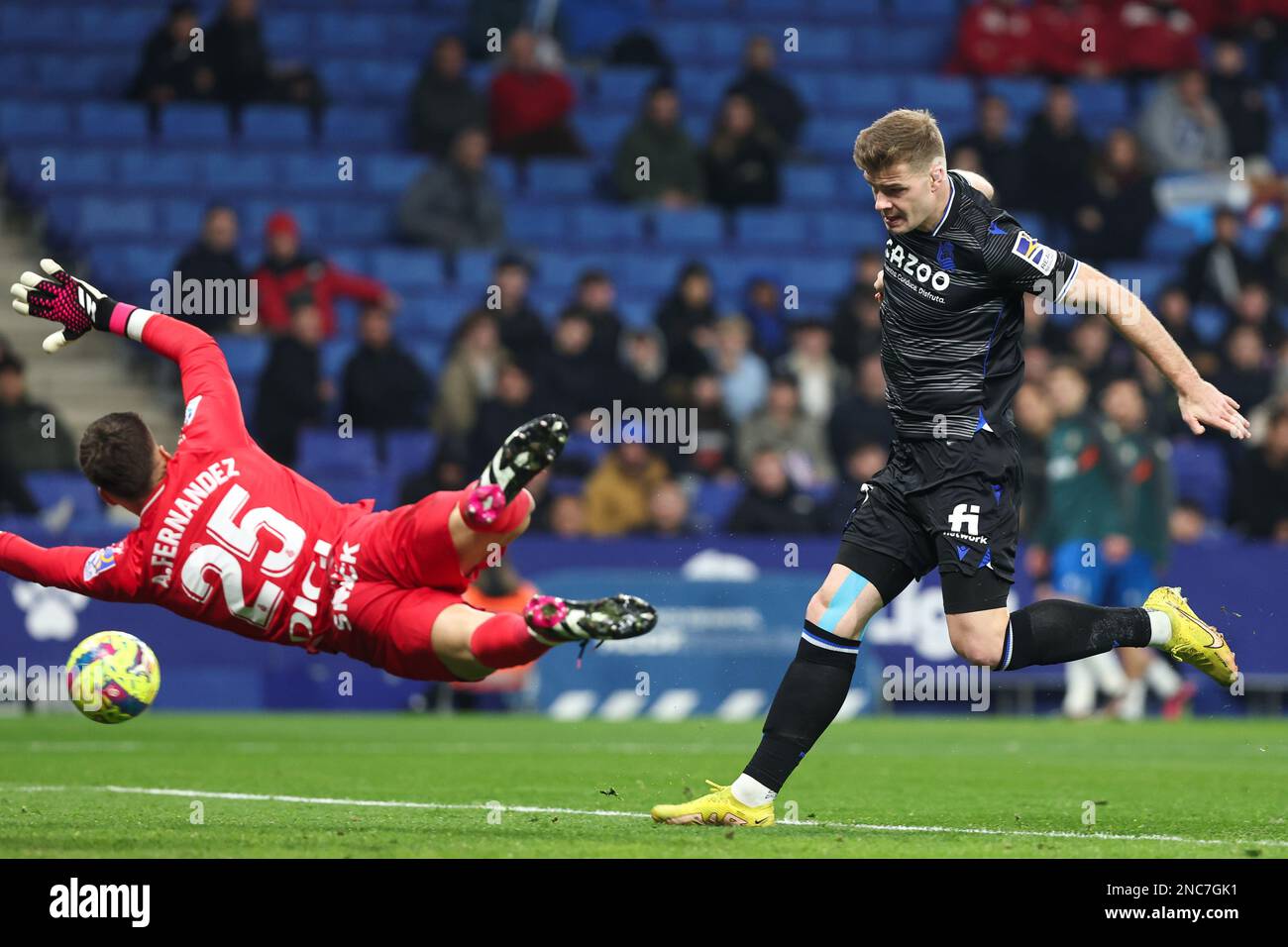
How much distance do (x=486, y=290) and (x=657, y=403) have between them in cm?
252

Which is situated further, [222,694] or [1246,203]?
[1246,203]

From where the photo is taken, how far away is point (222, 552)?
23.8 ft

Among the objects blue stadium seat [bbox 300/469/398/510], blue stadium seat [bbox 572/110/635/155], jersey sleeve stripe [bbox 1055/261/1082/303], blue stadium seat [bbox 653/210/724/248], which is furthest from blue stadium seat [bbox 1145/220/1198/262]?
jersey sleeve stripe [bbox 1055/261/1082/303]

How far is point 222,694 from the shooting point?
15.4m

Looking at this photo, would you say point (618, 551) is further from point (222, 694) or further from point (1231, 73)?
point (1231, 73)

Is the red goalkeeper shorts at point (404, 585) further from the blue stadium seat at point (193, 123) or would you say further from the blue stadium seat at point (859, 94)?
the blue stadium seat at point (859, 94)

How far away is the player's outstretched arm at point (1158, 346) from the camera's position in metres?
6.97

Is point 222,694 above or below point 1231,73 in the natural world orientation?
below

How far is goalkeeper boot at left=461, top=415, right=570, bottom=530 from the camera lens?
6.93m

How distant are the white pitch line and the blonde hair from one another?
234 cm

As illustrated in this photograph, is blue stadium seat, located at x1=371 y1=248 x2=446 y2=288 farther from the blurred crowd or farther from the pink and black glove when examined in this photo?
the pink and black glove

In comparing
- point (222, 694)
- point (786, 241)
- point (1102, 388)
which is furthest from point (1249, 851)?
point (786, 241)

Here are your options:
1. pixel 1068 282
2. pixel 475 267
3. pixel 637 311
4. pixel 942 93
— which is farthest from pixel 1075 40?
pixel 1068 282

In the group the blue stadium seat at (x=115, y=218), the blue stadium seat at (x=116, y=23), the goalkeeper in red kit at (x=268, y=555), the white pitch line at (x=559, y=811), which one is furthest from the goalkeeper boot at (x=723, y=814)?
the blue stadium seat at (x=116, y=23)
